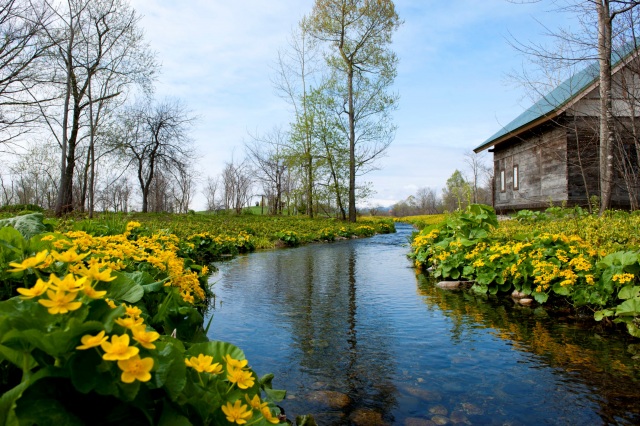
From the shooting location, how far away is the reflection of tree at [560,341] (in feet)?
8.51

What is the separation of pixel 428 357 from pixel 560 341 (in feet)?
4.06

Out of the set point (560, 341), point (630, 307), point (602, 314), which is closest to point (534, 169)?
point (602, 314)

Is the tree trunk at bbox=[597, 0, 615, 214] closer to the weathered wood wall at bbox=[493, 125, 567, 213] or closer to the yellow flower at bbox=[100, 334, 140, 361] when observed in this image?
the weathered wood wall at bbox=[493, 125, 567, 213]

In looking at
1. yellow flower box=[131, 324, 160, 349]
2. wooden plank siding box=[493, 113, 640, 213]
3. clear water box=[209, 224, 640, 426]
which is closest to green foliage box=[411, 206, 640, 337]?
clear water box=[209, 224, 640, 426]

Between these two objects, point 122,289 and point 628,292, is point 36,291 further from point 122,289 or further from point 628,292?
point 628,292

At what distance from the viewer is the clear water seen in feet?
7.86

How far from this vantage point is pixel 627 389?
259 cm

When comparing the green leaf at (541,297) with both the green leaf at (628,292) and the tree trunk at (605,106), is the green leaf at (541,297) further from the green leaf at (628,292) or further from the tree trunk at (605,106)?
the tree trunk at (605,106)

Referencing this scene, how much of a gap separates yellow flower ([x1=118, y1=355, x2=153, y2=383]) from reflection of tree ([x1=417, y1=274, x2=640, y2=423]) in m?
2.50

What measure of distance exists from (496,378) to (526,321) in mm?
Answer: 1615

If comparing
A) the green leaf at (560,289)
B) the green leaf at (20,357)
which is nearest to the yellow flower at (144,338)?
the green leaf at (20,357)

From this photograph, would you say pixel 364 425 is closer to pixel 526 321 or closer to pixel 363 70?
pixel 526 321

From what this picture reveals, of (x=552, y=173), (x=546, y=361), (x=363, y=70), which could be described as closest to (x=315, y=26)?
(x=363, y=70)

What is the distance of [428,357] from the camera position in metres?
3.20
